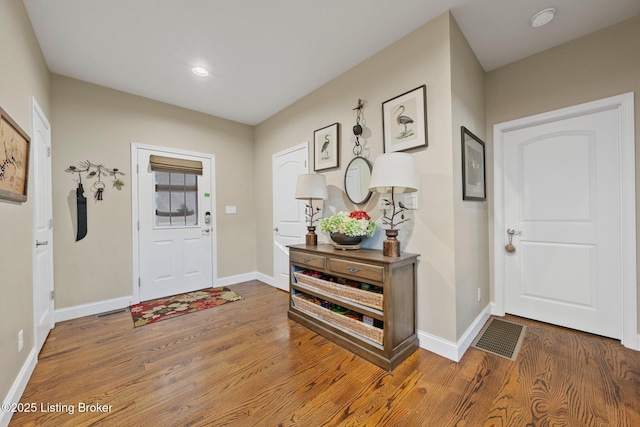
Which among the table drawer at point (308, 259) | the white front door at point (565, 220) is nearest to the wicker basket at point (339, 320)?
the table drawer at point (308, 259)

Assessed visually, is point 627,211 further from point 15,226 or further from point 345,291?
point 15,226

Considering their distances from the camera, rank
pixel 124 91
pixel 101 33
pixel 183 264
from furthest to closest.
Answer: pixel 183 264
pixel 124 91
pixel 101 33

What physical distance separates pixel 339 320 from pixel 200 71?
2825 millimetres

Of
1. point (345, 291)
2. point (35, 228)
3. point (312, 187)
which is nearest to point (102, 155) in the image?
point (35, 228)

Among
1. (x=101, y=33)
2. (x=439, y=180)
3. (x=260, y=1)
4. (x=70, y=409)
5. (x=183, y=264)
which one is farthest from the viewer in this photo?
(x=183, y=264)

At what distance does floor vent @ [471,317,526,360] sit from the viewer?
1980 millimetres

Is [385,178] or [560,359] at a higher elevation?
[385,178]

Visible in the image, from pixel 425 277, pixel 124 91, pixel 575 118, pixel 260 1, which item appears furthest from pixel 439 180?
pixel 124 91

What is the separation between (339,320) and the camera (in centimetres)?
212

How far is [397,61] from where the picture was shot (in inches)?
87.6

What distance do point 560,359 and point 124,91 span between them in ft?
16.3

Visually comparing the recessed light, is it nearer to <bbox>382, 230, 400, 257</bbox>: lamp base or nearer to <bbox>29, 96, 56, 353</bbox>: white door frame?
<bbox>29, 96, 56, 353</bbox>: white door frame

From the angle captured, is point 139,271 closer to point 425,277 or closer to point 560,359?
point 425,277

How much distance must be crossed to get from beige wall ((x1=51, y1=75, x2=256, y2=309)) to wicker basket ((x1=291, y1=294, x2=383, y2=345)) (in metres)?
1.86
